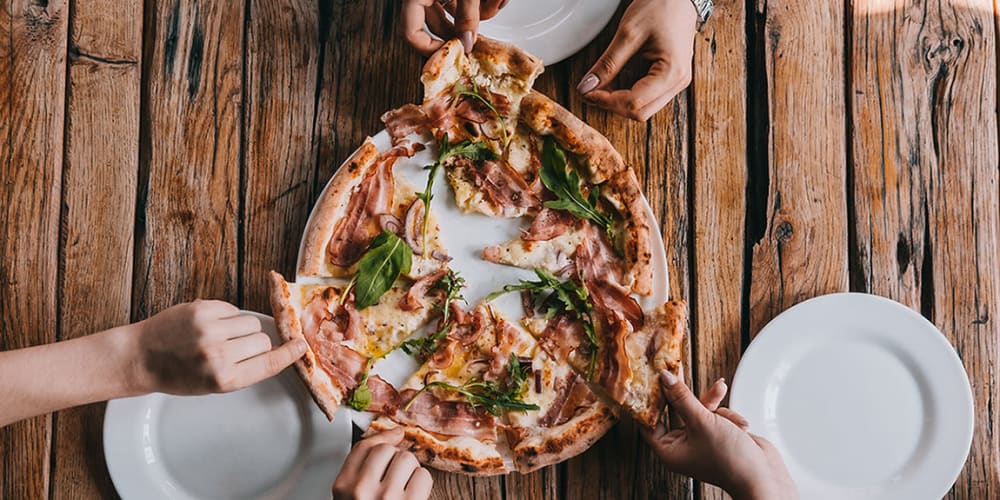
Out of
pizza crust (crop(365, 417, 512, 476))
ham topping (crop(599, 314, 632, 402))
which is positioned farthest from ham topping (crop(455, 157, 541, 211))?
pizza crust (crop(365, 417, 512, 476))

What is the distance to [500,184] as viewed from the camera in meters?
2.37

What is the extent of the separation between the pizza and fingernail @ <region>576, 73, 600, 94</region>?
0.12 metres

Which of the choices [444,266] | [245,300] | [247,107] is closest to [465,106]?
[444,266]

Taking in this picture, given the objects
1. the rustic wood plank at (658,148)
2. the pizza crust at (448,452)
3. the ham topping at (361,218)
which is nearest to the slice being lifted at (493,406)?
the pizza crust at (448,452)

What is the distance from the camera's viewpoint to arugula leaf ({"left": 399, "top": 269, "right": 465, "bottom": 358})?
229cm

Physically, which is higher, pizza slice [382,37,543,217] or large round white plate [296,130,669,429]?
pizza slice [382,37,543,217]

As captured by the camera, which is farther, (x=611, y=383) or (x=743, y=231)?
(x=743, y=231)

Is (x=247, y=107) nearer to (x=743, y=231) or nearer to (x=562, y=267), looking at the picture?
(x=562, y=267)

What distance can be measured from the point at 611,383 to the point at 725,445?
32cm

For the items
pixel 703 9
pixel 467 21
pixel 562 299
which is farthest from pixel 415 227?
pixel 703 9

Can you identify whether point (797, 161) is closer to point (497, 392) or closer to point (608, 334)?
point (608, 334)

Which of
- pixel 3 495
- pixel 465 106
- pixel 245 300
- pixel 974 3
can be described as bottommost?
pixel 3 495

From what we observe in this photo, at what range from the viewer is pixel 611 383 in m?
2.24

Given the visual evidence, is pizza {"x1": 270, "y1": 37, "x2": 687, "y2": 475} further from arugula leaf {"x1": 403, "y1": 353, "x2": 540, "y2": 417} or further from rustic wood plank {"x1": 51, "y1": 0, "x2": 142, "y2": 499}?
rustic wood plank {"x1": 51, "y1": 0, "x2": 142, "y2": 499}
